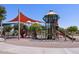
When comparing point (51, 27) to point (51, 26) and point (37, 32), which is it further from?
point (37, 32)

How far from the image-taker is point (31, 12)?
729 cm

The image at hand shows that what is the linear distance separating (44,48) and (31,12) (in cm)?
129

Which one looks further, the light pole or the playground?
the light pole

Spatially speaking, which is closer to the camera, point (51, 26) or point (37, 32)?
point (51, 26)

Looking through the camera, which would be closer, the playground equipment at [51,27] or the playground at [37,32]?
the playground at [37,32]

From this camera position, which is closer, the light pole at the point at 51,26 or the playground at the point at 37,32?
the playground at the point at 37,32

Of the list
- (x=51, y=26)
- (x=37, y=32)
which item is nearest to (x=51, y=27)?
(x=51, y=26)

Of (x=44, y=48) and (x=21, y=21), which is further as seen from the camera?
(x=21, y=21)

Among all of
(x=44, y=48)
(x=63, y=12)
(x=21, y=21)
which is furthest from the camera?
(x=21, y=21)
